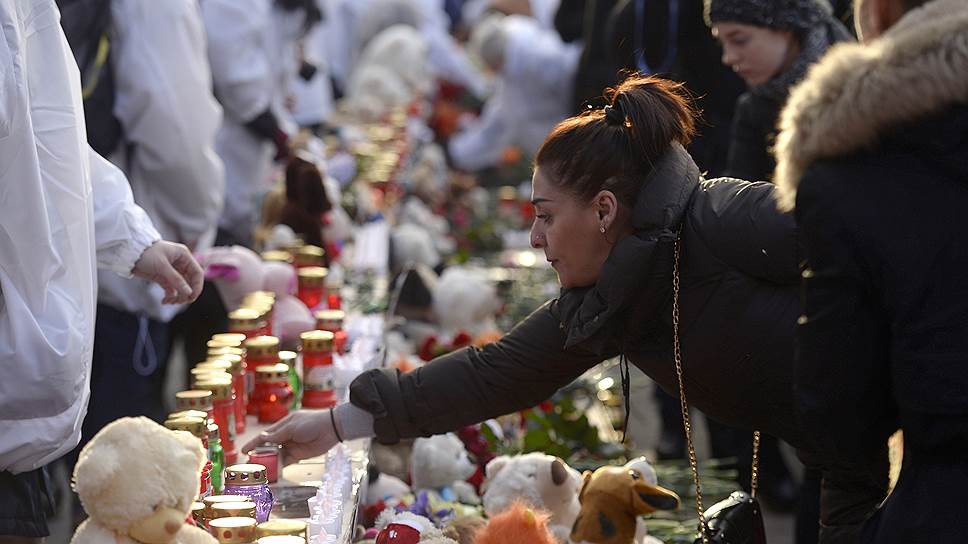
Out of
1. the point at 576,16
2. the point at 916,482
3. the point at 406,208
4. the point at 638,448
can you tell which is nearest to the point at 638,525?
the point at 916,482

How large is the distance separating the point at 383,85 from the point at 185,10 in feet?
18.5

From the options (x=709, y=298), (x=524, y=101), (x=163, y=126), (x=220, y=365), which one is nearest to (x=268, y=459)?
(x=220, y=365)

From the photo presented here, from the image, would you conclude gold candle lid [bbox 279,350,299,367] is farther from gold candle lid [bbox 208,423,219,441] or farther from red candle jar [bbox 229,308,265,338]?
gold candle lid [bbox 208,423,219,441]

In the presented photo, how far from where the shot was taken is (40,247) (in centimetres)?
206

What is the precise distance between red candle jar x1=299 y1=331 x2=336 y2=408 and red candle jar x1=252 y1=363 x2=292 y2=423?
0.09 m

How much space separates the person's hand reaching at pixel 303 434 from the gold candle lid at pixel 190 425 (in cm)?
37

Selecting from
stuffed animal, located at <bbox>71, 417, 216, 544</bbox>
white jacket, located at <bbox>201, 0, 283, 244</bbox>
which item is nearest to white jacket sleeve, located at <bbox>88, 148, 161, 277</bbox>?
stuffed animal, located at <bbox>71, 417, 216, 544</bbox>

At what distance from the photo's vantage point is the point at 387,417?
248 centimetres

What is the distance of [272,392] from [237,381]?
0.33ft

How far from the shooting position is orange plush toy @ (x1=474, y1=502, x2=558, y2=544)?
2035 millimetres

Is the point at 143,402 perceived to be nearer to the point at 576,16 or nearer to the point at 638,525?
the point at 638,525

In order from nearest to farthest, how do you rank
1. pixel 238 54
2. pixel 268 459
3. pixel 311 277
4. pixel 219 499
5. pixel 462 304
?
pixel 219 499
pixel 268 459
pixel 311 277
pixel 462 304
pixel 238 54

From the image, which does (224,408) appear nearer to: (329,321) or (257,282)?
(329,321)

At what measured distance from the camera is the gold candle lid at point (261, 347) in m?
2.75
